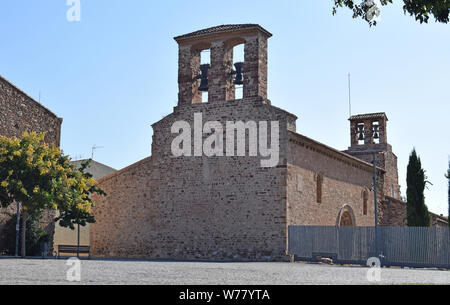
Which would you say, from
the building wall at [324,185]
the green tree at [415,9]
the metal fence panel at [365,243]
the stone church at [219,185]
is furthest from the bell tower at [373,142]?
the green tree at [415,9]

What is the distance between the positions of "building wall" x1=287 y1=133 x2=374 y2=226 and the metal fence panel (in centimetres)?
111

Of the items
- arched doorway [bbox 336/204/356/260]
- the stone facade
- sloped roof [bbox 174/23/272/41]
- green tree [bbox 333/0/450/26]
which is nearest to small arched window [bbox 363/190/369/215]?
arched doorway [bbox 336/204/356/260]

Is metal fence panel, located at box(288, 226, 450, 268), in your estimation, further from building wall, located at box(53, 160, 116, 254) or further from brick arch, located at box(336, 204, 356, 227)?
building wall, located at box(53, 160, 116, 254)

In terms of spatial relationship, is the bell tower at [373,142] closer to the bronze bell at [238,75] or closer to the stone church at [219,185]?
the stone church at [219,185]

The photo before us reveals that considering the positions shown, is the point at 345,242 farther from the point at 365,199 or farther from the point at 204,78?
the point at 365,199

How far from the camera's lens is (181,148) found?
2695 centimetres

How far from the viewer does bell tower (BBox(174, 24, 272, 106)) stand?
82.9 ft

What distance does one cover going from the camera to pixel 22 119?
27.1 meters

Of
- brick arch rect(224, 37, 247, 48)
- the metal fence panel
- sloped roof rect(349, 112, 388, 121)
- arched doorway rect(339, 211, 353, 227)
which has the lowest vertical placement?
the metal fence panel

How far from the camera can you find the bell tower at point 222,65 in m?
25.3
